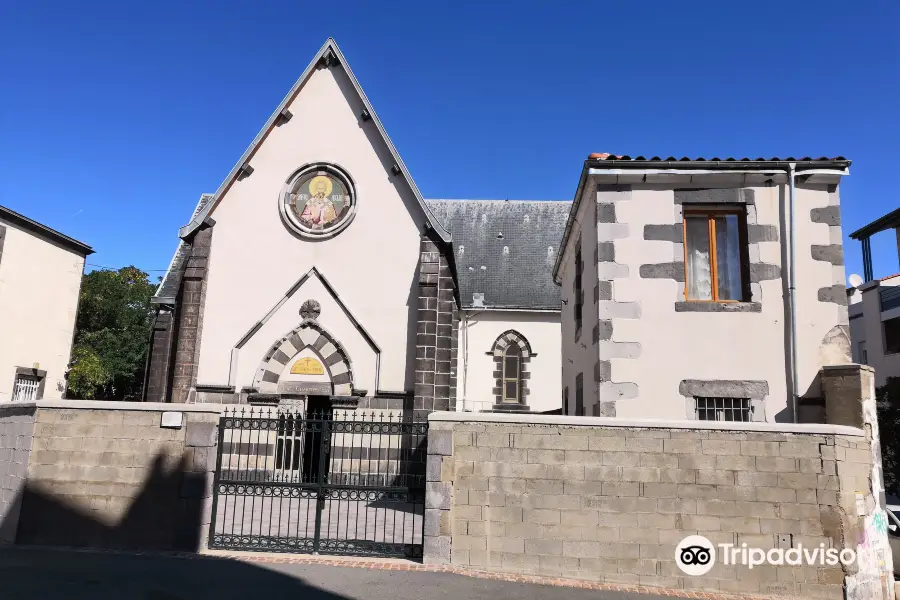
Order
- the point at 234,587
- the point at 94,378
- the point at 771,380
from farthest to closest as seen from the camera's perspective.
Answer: the point at 94,378
the point at 771,380
the point at 234,587

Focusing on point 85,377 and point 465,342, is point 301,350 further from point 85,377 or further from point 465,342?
point 85,377

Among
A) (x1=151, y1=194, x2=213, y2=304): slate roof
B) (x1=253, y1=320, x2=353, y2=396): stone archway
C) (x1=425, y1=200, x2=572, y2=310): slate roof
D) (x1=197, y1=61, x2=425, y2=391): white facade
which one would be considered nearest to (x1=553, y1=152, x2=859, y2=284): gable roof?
(x1=197, y1=61, x2=425, y2=391): white facade

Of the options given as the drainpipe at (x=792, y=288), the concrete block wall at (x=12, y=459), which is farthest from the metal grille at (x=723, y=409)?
the concrete block wall at (x=12, y=459)

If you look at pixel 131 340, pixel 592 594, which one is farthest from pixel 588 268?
pixel 131 340

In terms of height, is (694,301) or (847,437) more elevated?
(694,301)

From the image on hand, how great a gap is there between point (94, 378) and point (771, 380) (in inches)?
992

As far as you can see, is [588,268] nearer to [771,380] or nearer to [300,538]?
[771,380]

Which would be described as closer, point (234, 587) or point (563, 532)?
point (234, 587)

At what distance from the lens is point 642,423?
7.46 m

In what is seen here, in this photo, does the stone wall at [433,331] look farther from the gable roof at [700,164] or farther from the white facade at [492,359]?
the white facade at [492,359]

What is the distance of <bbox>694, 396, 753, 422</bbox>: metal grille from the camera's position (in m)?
9.21

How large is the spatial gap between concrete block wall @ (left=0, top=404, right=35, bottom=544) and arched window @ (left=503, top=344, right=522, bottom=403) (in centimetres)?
1594

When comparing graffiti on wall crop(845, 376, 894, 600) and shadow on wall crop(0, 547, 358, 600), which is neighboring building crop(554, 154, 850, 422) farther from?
shadow on wall crop(0, 547, 358, 600)

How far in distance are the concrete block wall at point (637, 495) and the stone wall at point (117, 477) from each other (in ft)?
10.3
